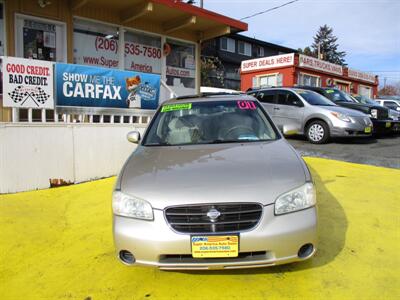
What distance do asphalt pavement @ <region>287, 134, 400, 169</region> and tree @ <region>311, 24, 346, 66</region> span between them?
209 ft

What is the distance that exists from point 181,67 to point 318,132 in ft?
14.3

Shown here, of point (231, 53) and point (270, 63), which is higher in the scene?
point (231, 53)

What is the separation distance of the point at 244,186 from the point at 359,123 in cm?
787

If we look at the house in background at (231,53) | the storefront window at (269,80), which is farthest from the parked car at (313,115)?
the house in background at (231,53)

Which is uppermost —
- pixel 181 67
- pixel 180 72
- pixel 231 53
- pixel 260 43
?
pixel 260 43

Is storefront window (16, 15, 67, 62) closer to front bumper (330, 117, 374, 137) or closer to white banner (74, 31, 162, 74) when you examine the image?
white banner (74, 31, 162, 74)

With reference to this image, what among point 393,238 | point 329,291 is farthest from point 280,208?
point 393,238

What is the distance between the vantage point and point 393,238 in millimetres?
3953

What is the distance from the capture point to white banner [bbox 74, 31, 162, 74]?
29.4 ft

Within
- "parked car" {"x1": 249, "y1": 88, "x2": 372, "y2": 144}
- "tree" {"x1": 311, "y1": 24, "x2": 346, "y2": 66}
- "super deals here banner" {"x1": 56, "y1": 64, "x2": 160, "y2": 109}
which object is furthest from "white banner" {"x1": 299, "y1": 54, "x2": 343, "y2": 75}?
"tree" {"x1": 311, "y1": 24, "x2": 346, "y2": 66}

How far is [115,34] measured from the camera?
955cm

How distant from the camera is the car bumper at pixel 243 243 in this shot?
2672mm

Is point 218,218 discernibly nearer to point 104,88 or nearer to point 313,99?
point 104,88

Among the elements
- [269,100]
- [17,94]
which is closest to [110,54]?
[17,94]
